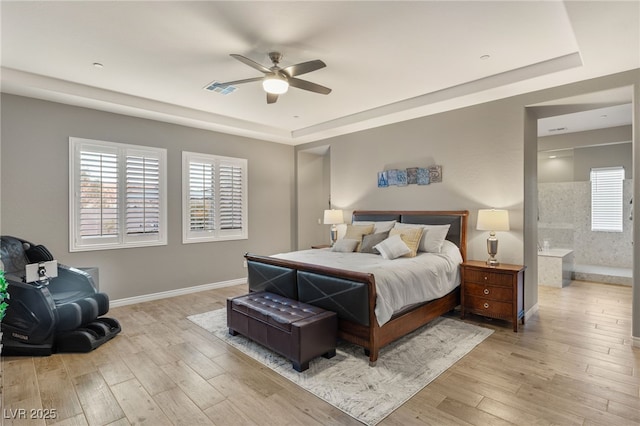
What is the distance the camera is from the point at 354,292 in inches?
117

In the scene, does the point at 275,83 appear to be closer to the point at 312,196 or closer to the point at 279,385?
the point at 279,385

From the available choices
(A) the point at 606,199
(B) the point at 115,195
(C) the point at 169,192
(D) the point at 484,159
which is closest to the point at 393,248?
(D) the point at 484,159

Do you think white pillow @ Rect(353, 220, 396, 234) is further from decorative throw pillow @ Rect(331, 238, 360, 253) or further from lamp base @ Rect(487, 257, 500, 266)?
lamp base @ Rect(487, 257, 500, 266)

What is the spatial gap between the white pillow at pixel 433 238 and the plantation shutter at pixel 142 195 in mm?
4028

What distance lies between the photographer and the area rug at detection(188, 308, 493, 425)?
7.79ft

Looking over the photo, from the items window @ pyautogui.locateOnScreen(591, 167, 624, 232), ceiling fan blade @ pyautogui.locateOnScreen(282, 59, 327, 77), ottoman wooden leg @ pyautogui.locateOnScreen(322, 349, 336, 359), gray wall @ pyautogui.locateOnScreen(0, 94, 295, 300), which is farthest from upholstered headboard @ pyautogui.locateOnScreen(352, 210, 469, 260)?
window @ pyautogui.locateOnScreen(591, 167, 624, 232)

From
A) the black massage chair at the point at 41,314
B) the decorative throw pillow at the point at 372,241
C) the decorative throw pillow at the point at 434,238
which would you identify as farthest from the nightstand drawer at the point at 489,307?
the black massage chair at the point at 41,314

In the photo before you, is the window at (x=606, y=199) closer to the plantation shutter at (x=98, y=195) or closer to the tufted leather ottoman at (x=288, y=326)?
the tufted leather ottoman at (x=288, y=326)

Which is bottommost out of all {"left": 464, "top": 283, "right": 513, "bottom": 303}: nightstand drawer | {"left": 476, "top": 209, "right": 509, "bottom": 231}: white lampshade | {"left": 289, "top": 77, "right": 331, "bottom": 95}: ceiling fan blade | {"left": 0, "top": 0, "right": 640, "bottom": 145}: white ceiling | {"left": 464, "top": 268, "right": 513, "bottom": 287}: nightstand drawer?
{"left": 464, "top": 283, "right": 513, "bottom": 303}: nightstand drawer

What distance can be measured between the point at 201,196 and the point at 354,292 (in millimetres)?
3657

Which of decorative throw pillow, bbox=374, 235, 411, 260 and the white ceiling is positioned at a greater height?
the white ceiling

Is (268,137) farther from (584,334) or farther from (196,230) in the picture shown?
(584,334)

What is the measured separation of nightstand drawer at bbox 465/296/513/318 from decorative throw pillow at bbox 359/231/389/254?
1.30m

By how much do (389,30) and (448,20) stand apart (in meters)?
0.48
